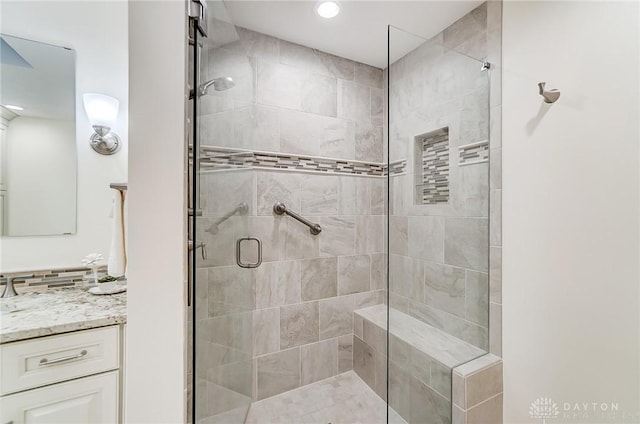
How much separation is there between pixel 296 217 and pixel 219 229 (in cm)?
69

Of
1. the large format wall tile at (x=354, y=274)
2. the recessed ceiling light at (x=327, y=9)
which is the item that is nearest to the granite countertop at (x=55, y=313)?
the large format wall tile at (x=354, y=274)

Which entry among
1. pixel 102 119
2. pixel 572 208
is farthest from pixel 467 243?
pixel 102 119

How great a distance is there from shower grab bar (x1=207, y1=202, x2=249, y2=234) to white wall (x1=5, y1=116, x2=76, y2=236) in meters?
0.98

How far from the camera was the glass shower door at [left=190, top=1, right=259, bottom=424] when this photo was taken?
98 centimetres

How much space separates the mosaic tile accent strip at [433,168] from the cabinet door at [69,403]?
5.34 feet

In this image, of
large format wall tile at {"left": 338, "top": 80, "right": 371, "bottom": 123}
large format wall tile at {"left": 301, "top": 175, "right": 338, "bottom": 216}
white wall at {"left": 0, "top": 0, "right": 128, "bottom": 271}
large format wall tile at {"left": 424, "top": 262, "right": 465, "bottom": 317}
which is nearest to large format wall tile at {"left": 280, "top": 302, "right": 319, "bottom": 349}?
large format wall tile at {"left": 301, "top": 175, "right": 338, "bottom": 216}

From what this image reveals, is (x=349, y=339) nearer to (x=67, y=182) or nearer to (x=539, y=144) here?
(x=539, y=144)

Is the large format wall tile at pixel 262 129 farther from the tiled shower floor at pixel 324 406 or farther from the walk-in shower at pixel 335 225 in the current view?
the tiled shower floor at pixel 324 406

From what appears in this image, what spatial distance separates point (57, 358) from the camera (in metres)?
1.03

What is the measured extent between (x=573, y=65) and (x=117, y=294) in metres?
2.39

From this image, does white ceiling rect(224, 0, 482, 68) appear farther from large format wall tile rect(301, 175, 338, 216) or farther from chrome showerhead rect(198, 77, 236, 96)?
large format wall tile rect(301, 175, 338, 216)

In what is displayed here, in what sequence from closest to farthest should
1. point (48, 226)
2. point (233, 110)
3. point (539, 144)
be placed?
point (539, 144) < point (233, 110) < point (48, 226)

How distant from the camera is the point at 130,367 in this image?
917mm

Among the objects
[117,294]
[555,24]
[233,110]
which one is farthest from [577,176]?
[117,294]
